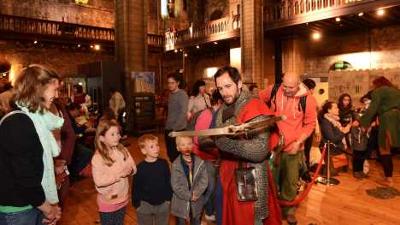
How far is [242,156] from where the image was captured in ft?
5.86

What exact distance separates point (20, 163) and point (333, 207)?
3626 millimetres

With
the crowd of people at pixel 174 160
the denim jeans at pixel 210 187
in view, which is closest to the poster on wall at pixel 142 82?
the crowd of people at pixel 174 160

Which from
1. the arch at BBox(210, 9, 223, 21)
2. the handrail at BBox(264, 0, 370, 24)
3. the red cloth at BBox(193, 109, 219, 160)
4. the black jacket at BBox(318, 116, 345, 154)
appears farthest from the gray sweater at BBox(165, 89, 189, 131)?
the arch at BBox(210, 9, 223, 21)

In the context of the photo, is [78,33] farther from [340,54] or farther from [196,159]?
[196,159]

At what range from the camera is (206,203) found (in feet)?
8.90

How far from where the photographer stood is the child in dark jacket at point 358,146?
16.7 ft

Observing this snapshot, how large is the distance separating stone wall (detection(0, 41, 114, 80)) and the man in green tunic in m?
12.3

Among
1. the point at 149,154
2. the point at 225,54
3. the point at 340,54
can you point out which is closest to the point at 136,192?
the point at 149,154

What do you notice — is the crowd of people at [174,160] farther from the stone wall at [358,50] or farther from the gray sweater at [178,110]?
the stone wall at [358,50]

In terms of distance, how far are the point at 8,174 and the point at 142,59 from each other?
9.29 meters

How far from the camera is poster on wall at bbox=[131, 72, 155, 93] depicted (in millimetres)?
10320

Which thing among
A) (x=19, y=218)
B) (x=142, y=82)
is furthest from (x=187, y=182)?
(x=142, y=82)

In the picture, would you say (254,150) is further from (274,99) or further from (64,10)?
(64,10)

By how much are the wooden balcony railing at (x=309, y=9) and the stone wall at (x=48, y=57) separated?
8.81 m
